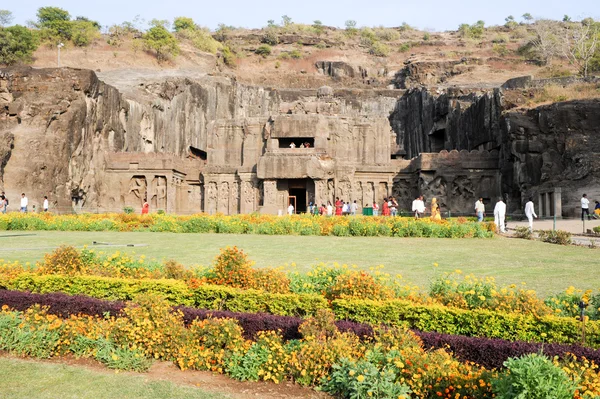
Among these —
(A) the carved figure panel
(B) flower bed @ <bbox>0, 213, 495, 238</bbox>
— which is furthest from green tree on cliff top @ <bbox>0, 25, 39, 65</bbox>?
(A) the carved figure panel

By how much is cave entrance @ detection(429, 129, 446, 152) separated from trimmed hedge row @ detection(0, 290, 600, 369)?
47.7m

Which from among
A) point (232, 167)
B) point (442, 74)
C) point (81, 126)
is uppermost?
point (442, 74)

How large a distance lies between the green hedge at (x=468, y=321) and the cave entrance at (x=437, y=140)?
4719 cm

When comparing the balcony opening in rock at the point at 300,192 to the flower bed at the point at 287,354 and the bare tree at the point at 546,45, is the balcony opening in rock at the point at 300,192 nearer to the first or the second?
the flower bed at the point at 287,354

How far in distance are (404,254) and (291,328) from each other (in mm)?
7070

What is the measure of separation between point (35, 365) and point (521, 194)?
94.0 feet

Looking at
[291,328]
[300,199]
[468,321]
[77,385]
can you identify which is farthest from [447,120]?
[77,385]

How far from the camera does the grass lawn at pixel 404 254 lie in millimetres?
9758

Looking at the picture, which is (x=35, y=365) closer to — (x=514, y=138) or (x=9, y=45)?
(x=514, y=138)

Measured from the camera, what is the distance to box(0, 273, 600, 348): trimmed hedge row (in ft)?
18.9

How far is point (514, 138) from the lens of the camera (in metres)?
29.6

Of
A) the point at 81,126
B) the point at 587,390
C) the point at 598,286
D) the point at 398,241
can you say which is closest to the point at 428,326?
the point at 587,390

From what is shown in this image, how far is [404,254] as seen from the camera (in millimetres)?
12742

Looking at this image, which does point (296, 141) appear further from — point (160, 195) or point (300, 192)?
point (160, 195)
